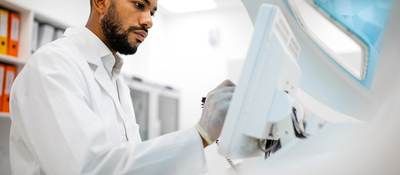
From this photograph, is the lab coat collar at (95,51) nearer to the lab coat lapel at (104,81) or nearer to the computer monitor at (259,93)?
the lab coat lapel at (104,81)

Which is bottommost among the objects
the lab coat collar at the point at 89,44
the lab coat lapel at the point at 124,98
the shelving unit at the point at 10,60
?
the shelving unit at the point at 10,60

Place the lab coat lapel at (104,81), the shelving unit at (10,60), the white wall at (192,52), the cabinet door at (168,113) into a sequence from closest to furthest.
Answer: the lab coat lapel at (104,81) < the shelving unit at (10,60) < the cabinet door at (168,113) < the white wall at (192,52)

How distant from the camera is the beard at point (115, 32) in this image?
43.5 inches

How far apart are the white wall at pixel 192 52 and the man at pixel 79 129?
3.04 metres

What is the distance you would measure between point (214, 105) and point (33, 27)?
1.89m

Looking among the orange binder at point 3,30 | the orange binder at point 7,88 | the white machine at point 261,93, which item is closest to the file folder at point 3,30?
the orange binder at point 3,30

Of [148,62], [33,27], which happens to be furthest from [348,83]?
[148,62]

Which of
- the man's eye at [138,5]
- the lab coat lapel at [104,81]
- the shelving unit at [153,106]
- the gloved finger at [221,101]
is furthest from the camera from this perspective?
the shelving unit at [153,106]

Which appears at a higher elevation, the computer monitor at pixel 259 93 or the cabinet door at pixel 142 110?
the computer monitor at pixel 259 93

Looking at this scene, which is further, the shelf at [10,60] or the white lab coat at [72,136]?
the shelf at [10,60]

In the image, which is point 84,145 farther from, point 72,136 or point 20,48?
point 20,48

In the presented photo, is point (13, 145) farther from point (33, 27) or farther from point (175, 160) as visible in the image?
point (33, 27)

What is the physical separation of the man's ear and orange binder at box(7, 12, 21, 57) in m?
1.09

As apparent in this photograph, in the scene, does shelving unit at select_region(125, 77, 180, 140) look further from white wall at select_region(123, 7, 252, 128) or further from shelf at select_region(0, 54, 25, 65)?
shelf at select_region(0, 54, 25, 65)
